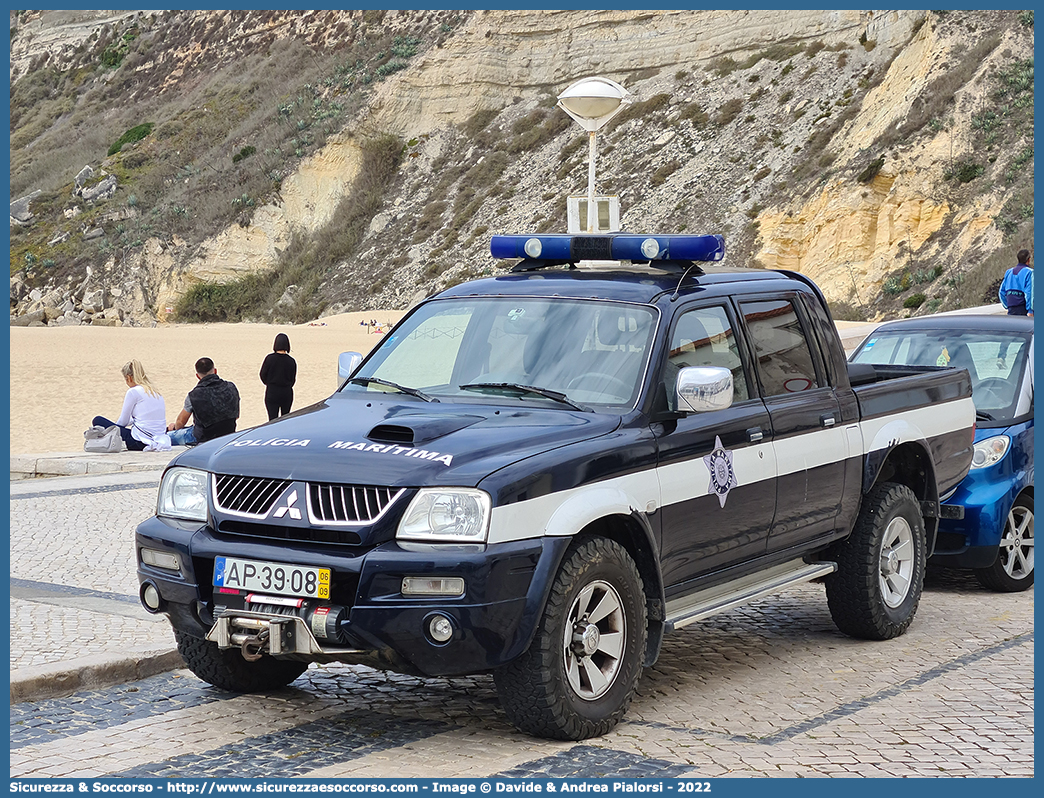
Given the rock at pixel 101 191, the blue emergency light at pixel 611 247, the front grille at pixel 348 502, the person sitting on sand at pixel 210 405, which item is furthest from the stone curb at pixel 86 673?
the rock at pixel 101 191

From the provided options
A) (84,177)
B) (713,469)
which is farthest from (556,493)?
(84,177)

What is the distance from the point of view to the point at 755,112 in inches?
2210

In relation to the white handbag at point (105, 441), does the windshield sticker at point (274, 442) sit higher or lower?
higher

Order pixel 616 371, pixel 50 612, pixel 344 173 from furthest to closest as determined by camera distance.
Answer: pixel 344 173, pixel 50 612, pixel 616 371

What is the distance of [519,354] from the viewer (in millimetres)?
6453

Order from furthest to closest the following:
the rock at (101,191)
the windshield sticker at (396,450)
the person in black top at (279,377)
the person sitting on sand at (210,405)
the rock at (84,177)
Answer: the rock at (84,177)
the rock at (101,191)
the person in black top at (279,377)
the person sitting on sand at (210,405)
the windshield sticker at (396,450)

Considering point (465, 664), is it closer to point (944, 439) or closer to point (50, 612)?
point (50, 612)

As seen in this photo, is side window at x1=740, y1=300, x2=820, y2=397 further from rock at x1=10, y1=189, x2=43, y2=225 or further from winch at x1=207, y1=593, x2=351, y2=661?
rock at x1=10, y1=189, x2=43, y2=225

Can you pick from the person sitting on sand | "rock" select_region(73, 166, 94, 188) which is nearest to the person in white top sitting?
the person sitting on sand

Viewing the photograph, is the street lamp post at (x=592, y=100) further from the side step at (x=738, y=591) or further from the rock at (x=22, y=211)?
the rock at (x=22, y=211)

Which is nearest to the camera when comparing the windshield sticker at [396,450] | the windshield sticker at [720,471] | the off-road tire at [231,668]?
the windshield sticker at [396,450]

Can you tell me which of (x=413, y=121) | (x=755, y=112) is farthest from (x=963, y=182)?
(x=413, y=121)

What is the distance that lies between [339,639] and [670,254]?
278 cm

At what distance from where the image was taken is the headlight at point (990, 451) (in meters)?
9.04
